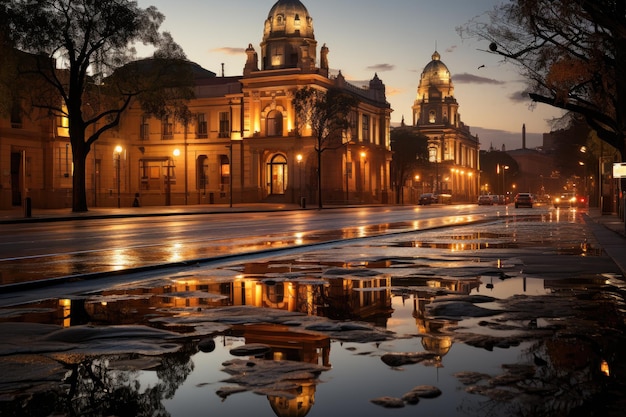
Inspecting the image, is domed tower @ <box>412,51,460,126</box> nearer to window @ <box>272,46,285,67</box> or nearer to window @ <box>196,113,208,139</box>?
window @ <box>272,46,285,67</box>

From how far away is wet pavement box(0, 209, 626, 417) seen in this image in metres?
4.88

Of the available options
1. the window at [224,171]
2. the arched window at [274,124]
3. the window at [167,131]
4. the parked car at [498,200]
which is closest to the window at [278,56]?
the arched window at [274,124]

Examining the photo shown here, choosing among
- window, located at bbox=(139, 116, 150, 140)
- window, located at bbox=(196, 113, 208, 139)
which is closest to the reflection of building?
window, located at bbox=(196, 113, 208, 139)

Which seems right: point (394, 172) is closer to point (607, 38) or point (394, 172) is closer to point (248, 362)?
point (607, 38)

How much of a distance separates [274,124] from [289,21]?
12.3 meters

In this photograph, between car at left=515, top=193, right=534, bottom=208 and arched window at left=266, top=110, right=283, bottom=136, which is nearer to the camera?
car at left=515, top=193, right=534, bottom=208

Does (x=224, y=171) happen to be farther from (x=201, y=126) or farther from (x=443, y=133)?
(x=443, y=133)

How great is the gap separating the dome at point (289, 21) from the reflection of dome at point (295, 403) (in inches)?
3445

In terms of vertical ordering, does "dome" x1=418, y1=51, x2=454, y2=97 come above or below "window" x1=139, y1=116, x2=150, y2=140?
above

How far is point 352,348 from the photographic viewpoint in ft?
21.6

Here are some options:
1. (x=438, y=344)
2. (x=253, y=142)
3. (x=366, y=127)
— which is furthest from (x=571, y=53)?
(x=366, y=127)

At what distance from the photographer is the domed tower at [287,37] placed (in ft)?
293

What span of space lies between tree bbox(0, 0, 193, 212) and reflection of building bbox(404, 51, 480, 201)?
99.9m

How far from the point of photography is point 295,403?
15.8 ft
